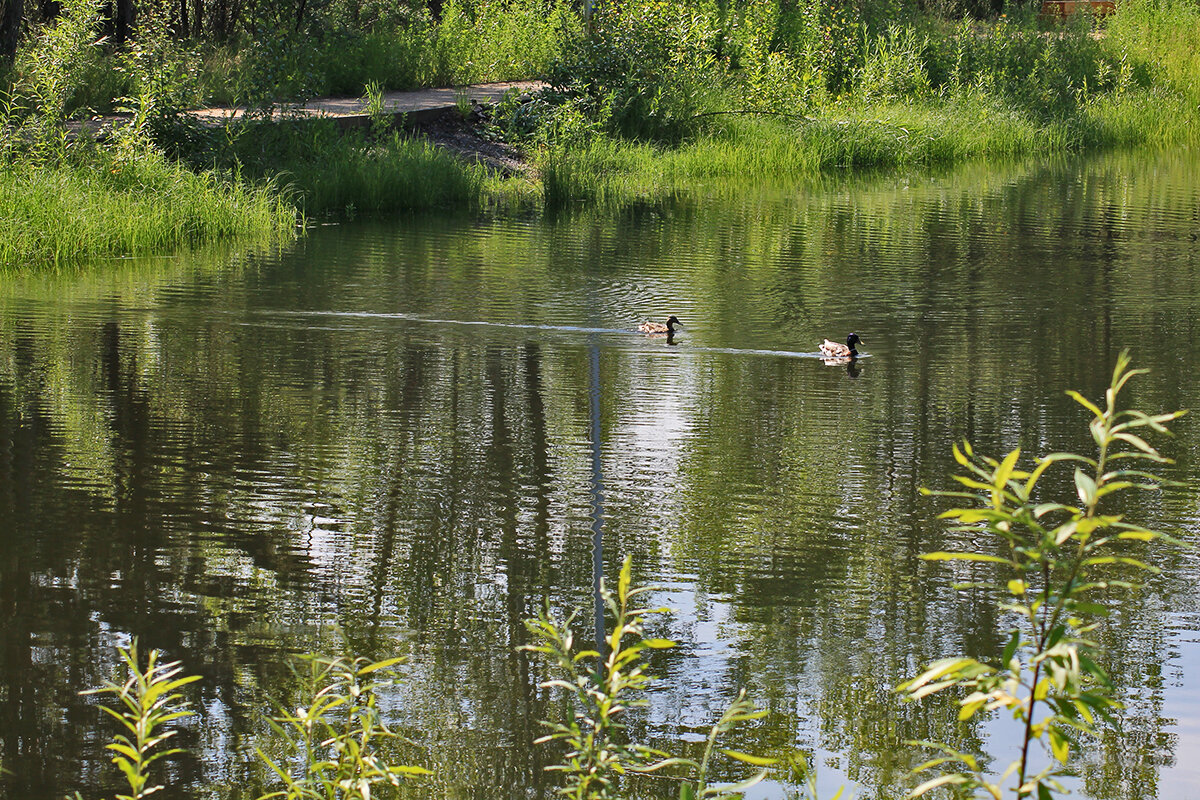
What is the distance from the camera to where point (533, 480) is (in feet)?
23.0

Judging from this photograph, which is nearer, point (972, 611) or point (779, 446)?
point (972, 611)

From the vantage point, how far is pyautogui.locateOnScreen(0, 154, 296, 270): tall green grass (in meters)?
13.2

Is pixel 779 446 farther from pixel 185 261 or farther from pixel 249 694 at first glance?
pixel 185 261

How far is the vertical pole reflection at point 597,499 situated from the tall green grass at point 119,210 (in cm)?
605

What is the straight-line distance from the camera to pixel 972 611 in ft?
17.5

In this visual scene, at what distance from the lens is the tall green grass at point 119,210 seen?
13.2 m

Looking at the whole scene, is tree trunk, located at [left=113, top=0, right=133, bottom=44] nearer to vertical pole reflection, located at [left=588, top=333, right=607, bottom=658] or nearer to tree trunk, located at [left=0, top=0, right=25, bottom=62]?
tree trunk, located at [left=0, top=0, right=25, bottom=62]

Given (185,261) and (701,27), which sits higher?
(701,27)

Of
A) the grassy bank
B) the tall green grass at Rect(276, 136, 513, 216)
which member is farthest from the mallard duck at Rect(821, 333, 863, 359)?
the tall green grass at Rect(276, 136, 513, 216)

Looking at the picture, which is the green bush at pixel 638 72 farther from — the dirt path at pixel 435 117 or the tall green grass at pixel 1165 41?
the tall green grass at pixel 1165 41

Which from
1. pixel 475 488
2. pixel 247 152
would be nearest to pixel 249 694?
pixel 475 488

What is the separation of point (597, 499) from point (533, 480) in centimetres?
46

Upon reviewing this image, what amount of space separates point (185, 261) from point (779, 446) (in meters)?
7.66

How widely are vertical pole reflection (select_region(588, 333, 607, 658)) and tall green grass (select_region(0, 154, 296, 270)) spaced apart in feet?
19.8
